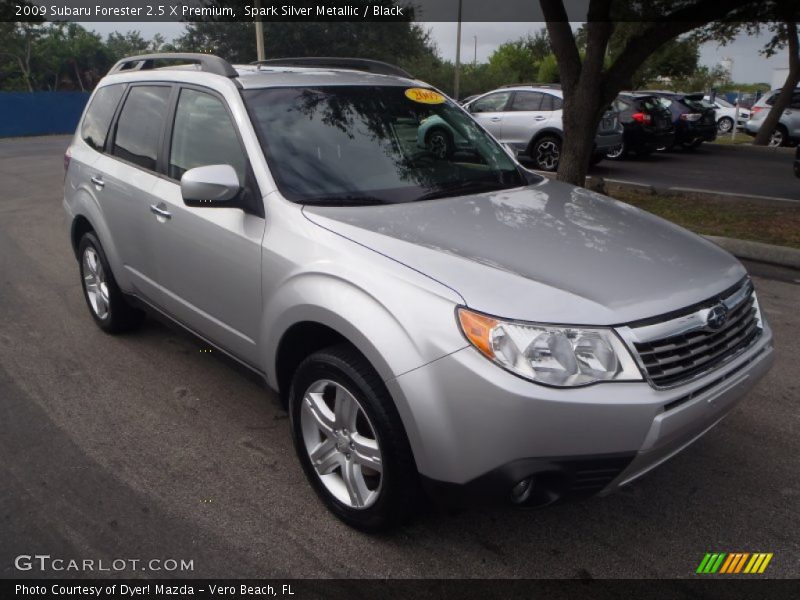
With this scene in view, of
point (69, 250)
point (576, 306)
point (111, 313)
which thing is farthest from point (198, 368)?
point (69, 250)

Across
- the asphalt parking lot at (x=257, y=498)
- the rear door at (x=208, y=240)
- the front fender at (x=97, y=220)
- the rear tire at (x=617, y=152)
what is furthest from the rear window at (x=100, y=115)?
the rear tire at (x=617, y=152)

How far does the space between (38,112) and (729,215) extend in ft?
102

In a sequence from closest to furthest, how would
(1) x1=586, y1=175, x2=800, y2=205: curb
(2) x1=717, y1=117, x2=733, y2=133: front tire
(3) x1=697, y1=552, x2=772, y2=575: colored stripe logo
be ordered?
(3) x1=697, y1=552, x2=772, y2=575: colored stripe logo
(1) x1=586, y1=175, x2=800, y2=205: curb
(2) x1=717, y1=117, x2=733, y2=133: front tire

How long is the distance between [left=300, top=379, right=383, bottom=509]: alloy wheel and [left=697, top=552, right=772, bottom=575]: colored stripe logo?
1.28m

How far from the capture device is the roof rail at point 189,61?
358 cm

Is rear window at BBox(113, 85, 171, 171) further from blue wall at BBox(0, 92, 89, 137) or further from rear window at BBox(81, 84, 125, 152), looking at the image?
blue wall at BBox(0, 92, 89, 137)

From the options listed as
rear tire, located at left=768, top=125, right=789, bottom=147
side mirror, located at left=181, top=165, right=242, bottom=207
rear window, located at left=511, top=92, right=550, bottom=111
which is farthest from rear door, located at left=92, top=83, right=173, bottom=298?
rear tire, located at left=768, top=125, right=789, bottom=147

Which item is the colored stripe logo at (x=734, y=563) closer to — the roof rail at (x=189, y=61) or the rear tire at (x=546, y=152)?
the roof rail at (x=189, y=61)

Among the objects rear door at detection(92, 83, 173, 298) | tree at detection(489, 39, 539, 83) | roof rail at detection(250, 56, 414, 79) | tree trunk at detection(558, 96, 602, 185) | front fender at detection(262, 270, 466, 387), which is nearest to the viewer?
front fender at detection(262, 270, 466, 387)

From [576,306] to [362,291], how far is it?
2.49 ft

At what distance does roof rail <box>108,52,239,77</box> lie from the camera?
358 cm

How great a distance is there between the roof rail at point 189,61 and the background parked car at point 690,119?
14832 mm

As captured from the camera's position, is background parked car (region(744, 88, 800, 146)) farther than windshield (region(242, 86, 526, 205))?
Yes

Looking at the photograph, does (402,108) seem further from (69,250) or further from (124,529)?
(69,250)
